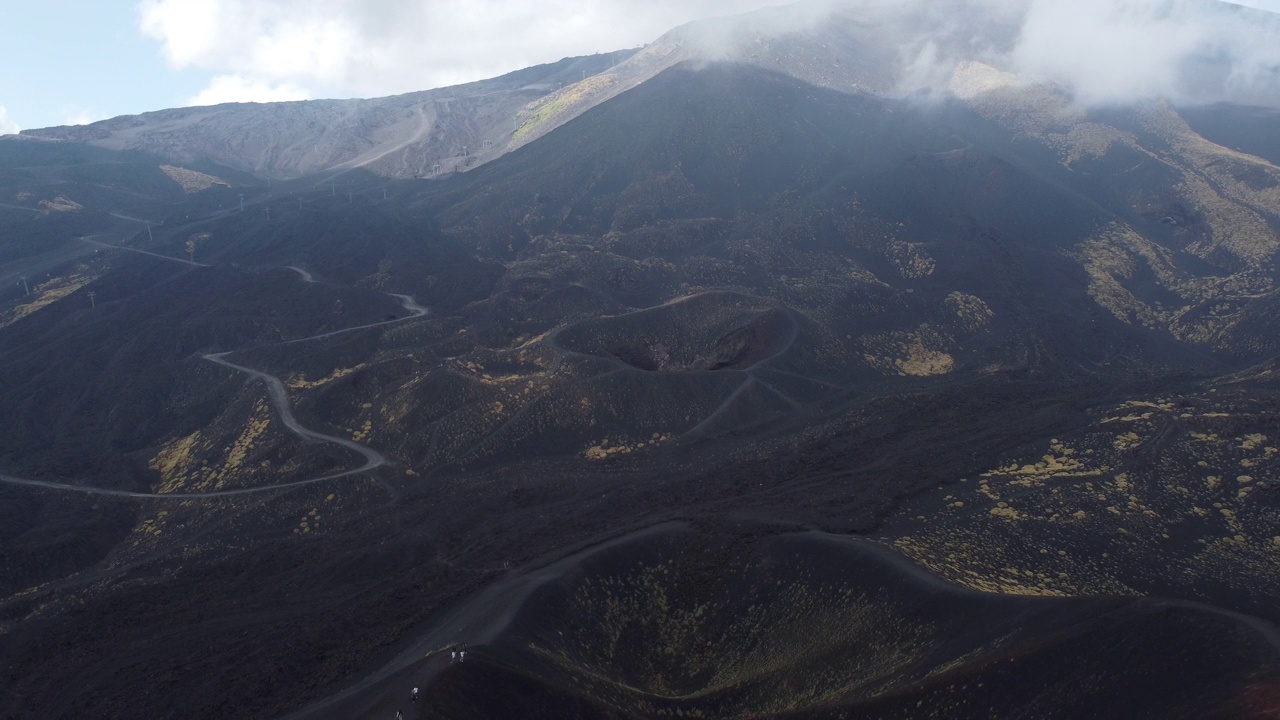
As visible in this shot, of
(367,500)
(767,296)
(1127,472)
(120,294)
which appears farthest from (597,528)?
(120,294)

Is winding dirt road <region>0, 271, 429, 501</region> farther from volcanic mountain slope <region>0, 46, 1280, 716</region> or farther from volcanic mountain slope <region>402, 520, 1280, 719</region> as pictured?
volcanic mountain slope <region>402, 520, 1280, 719</region>

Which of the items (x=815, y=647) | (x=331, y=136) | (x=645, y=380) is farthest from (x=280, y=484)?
(x=331, y=136)

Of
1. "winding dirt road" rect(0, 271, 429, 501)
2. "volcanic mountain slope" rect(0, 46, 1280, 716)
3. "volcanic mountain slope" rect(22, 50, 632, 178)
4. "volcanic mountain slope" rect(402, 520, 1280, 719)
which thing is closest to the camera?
"volcanic mountain slope" rect(402, 520, 1280, 719)

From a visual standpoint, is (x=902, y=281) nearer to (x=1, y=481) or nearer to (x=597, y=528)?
(x=597, y=528)

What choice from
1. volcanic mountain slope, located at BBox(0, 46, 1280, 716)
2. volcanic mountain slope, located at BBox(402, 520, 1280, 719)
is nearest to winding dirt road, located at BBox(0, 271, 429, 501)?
volcanic mountain slope, located at BBox(0, 46, 1280, 716)

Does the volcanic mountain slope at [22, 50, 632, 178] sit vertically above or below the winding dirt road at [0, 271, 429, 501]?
above

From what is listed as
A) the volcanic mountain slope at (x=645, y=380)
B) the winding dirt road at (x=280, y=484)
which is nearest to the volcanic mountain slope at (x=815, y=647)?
the volcanic mountain slope at (x=645, y=380)

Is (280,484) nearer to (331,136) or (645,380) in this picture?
(645,380)

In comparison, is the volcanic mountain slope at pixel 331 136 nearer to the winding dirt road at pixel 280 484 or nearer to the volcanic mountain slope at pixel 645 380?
the volcanic mountain slope at pixel 645 380

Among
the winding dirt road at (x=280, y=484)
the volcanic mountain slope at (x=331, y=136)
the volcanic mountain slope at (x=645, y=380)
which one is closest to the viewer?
the volcanic mountain slope at (x=645, y=380)
